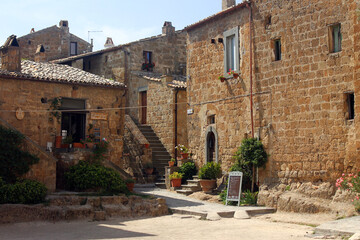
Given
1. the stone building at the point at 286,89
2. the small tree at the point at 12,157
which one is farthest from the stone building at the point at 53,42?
the small tree at the point at 12,157

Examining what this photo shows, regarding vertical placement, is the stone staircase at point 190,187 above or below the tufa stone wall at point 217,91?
below

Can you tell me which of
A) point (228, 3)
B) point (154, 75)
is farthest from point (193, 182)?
point (154, 75)

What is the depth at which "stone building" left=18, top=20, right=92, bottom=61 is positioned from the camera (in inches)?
1268

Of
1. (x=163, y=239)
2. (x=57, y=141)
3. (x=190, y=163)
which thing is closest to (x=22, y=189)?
(x=57, y=141)

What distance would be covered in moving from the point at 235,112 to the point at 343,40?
5195 millimetres

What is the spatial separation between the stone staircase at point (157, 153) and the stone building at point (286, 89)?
11.8 feet

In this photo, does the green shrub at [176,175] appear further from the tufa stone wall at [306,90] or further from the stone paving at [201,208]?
the tufa stone wall at [306,90]

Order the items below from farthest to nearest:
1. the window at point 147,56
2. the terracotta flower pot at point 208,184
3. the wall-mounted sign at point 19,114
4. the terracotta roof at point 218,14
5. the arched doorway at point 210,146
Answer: the window at point 147,56, the arched doorway at point 210,146, the terracotta flower pot at point 208,184, the terracotta roof at point 218,14, the wall-mounted sign at point 19,114

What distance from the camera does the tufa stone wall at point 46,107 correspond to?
56.9 feet

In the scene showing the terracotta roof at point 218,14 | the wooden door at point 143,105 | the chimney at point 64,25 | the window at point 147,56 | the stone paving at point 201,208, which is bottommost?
the stone paving at point 201,208

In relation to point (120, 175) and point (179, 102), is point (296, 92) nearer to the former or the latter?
point (120, 175)

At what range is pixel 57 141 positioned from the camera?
18297 mm

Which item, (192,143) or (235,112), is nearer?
(235,112)

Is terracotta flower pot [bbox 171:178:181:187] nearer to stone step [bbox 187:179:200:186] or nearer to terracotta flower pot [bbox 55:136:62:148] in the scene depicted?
stone step [bbox 187:179:200:186]
